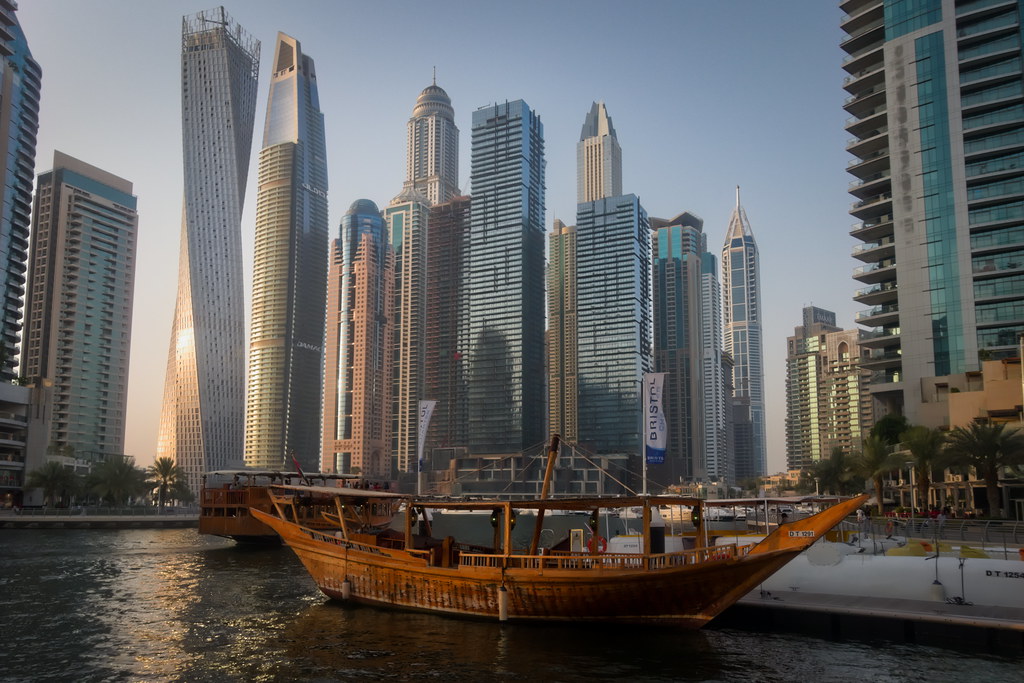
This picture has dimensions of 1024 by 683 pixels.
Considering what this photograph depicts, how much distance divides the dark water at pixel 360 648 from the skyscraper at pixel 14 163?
4242 inches

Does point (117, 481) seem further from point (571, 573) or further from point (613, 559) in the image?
point (613, 559)

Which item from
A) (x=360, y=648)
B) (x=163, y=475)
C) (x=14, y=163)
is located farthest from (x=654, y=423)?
(x=14, y=163)

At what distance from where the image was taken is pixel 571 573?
29.7 m

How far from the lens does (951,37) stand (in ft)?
303

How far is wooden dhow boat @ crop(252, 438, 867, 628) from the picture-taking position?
92.5ft

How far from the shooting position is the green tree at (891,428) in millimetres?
84875

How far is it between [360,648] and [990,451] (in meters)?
50.0

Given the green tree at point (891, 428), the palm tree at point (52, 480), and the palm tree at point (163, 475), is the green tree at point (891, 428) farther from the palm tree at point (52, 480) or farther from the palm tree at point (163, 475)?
the palm tree at point (52, 480)

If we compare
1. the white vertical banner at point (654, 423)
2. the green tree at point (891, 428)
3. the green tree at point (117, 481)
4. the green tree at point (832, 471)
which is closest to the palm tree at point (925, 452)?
the green tree at point (891, 428)

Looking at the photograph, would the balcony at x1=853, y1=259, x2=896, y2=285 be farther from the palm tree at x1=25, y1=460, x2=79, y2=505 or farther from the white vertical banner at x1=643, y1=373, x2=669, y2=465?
the palm tree at x1=25, y1=460, x2=79, y2=505

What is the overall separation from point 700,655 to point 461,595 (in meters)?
9.87

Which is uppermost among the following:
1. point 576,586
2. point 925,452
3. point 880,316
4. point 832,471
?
point 880,316

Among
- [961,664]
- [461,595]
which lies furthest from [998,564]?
[461,595]

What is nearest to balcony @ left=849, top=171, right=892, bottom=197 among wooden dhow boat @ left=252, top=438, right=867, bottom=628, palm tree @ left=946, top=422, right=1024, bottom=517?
palm tree @ left=946, top=422, right=1024, bottom=517
